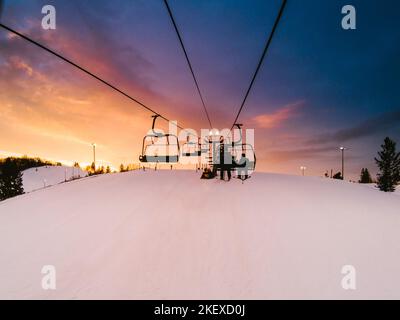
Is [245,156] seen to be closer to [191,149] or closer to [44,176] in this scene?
[191,149]

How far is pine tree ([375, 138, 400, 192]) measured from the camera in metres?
45.2

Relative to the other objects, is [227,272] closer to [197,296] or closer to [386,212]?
[197,296]

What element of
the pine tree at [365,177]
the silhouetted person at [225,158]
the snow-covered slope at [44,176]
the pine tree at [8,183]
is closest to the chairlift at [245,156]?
the silhouetted person at [225,158]

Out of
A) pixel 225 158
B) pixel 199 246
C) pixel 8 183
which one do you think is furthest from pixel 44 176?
pixel 199 246

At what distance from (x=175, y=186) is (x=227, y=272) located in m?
11.3

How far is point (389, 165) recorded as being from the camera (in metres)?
45.7

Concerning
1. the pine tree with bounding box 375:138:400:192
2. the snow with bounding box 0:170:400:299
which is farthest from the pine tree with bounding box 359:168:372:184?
the snow with bounding box 0:170:400:299

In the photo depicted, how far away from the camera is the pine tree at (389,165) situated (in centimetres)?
4525

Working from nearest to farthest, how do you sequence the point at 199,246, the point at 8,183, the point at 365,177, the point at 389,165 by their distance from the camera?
the point at 199,246 < the point at 389,165 < the point at 8,183 < the point at 365,177

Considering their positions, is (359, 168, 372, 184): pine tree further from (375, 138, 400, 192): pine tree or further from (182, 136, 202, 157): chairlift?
(182, 136, 202, 157): chairlift

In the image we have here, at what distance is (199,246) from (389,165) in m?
46.9

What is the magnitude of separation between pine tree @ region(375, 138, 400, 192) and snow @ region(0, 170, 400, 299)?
33822mm

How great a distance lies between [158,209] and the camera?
14.5 meters
